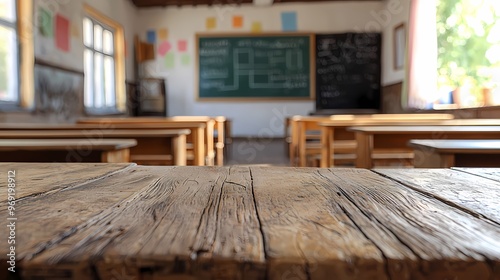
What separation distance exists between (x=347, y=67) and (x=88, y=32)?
417 centimetres

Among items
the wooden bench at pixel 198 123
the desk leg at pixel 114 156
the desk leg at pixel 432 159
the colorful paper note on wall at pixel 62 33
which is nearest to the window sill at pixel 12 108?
the wooden bench at pixel 198 123

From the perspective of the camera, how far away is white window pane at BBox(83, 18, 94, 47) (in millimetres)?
5828

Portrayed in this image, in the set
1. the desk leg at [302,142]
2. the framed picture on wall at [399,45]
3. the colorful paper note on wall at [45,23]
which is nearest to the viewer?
the desk leg at [302,142]

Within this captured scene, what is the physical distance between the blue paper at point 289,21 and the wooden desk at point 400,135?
561 centimetres

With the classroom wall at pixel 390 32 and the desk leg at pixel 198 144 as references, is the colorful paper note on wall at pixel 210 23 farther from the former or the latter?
the desk leg at pixel 198 144

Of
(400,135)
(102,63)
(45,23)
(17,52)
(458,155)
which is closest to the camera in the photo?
(458,155)

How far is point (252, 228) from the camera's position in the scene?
0.45 meters

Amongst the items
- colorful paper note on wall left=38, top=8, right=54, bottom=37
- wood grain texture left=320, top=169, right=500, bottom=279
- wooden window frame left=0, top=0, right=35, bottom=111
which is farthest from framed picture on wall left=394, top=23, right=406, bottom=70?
wood grain texture left=320, top=169, right=500, bottom=279

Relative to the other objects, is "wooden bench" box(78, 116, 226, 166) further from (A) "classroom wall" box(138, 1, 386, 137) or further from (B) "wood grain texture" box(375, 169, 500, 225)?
(A) "classroom wall" box(138, 1, 386, 137)

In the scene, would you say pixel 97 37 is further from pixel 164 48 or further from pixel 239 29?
pixel 239 29

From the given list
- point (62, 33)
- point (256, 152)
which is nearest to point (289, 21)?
point (256, 152)

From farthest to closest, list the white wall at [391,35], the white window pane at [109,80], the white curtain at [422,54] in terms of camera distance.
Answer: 1. the white window pane at [109,80]
2. the white wall at [391,35]
3. the white curtain at [422,54]

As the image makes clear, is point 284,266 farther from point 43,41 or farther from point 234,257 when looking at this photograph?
point 43,41

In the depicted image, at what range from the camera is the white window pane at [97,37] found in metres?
6.29
